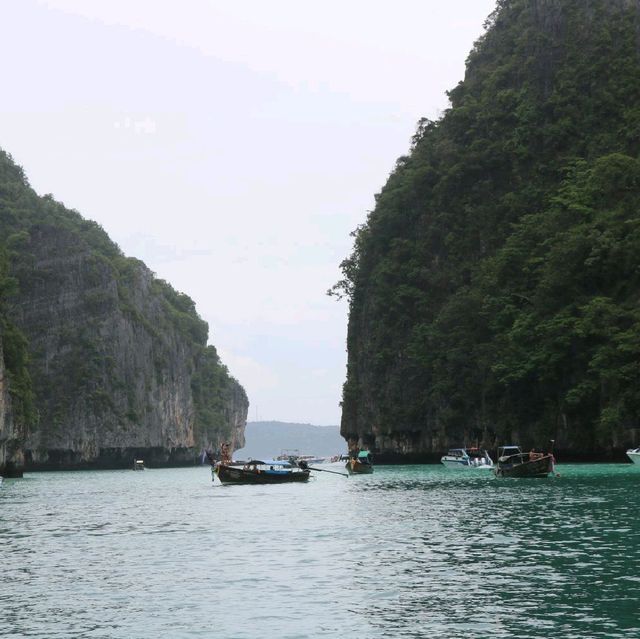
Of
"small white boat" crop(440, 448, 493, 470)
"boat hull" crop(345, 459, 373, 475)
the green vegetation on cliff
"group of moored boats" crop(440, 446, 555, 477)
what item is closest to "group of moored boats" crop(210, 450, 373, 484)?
"boat hull" crop(345, 459, 373, 475)

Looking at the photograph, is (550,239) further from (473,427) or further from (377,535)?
(377,535)

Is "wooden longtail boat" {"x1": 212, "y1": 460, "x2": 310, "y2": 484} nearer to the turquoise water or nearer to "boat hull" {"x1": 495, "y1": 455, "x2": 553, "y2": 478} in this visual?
"boat hull" {"x1": 495, "y1": 455, "x2": 553, "y2": 478}

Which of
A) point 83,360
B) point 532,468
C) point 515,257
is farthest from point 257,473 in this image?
point 83,360

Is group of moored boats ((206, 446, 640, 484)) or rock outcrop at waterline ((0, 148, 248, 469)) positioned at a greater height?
rock outcrop at waterline ((0, 148, 248, 469))

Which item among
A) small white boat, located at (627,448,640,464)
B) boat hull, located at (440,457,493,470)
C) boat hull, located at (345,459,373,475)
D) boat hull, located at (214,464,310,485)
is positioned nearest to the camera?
small white boat, located at (627,448,640,464)

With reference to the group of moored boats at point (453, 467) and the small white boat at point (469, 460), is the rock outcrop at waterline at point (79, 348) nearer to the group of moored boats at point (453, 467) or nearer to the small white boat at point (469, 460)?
the small white boat at point (469, 460)

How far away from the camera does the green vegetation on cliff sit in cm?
7894

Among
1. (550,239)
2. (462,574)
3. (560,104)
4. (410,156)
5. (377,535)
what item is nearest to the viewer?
(462,574)

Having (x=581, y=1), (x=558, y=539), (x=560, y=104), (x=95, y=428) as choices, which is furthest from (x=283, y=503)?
(x=95, y=428)

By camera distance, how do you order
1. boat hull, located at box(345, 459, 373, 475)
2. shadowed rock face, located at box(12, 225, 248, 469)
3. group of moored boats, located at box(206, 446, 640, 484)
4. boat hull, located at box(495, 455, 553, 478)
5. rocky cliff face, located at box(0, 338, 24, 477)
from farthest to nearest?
shadowed rock face, located at box(12, 225, 248, 469), rocky cliff face, located at box(0, 338, 24, 477), boat hull, located at box(345, 459, 373, 475), group of moored boats, located at box(206, 446, 640, 484), boat hull, located at box(495, 455, 553, 478)

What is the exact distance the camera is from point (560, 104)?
102125 mm

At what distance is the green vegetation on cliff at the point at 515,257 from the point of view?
259 ft

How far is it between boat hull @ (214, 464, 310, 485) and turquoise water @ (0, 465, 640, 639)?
22.3m

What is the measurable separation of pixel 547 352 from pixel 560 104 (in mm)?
32385
